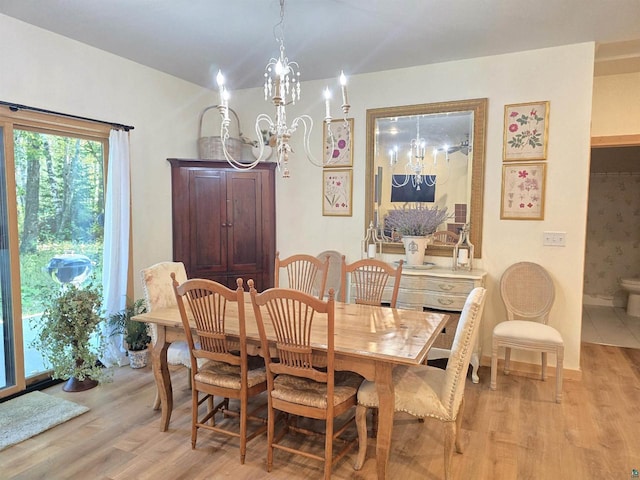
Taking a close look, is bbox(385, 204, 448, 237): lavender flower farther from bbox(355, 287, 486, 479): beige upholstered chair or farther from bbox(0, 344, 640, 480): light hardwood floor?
bbox(355, 287, 486, 479): beige upholstered chair

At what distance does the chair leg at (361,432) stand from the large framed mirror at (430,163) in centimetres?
212

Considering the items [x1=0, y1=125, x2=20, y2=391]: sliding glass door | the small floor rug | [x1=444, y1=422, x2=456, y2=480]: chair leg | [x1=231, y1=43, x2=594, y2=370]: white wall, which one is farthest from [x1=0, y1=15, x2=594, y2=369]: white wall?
[x1=444, y1=422, x2=456, y2=480]: chair leg

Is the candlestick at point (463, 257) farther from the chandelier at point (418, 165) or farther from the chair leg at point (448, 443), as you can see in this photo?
the chair leg at point (448, 443)

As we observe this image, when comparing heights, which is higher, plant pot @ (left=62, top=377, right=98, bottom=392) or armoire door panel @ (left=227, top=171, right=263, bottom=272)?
armoire door panel @ (left=227, top=171, right=263, bottom=272)

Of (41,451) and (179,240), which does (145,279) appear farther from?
(179,240)

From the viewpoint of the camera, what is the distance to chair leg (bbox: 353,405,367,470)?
2.17 meters

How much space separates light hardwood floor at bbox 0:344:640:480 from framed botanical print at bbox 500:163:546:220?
1483mm

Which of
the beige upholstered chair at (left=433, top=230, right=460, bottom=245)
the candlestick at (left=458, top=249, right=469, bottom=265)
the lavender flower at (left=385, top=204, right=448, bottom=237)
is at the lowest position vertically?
the candlestick at (left=458, top=249, right=469, bottom=265)

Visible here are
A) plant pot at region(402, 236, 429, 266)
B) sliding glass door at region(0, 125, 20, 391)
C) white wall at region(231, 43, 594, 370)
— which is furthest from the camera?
plant pot at region(402, 236, 429, 266)

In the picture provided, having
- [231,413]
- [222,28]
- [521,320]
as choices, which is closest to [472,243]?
[521,320]

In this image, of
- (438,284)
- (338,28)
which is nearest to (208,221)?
(338,28)

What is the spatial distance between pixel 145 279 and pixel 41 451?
113 cm

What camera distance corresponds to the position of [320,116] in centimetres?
435

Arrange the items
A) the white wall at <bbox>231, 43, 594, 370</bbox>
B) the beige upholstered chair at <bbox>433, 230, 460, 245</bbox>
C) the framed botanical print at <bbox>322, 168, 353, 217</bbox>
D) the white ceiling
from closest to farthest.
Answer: the white ceiling
the white wall at <bbox>231, 43, 594, 370</bbox>
the beige upholstered chair at <bbox>433, 230, 460, 245</bbox>
the framed botanical print at <bbox>322, 168, 353, 217</bbox>
